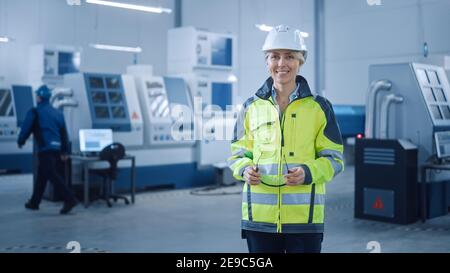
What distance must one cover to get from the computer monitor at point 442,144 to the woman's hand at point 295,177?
4.49m

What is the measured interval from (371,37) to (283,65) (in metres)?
10.5

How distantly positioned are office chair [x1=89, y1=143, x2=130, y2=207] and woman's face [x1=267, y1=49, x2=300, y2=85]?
16.8 ft

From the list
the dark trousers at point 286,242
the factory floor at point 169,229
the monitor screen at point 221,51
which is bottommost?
the factory floor at point 169,229

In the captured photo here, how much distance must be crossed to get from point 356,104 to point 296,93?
10.9m

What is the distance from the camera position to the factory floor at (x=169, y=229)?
507 centimetres

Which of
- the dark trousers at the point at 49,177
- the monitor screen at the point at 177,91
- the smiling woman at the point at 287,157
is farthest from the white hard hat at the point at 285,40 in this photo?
the monitor screen at the point at 177,91

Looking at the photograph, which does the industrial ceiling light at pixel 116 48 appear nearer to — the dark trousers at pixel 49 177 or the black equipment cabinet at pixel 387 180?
the dark trousers at pixel 49 177

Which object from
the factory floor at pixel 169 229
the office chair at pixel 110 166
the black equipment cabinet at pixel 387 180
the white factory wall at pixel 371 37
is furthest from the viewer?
the white factory wall at pixel 371 37

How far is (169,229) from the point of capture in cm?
582

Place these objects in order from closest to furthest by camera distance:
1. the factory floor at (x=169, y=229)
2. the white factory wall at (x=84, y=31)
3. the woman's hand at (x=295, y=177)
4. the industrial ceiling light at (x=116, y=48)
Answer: the woman's hand at (x=295, y=177)
the factory floor at (x=169, y=229)
the white factory wall at (x=84, y=31)
the industrial ceiling light at (x=116, y=48)

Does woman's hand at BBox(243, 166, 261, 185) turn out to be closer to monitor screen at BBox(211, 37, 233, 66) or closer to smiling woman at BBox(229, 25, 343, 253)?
smiling woman at BBox(229, 25, 343, 253)
